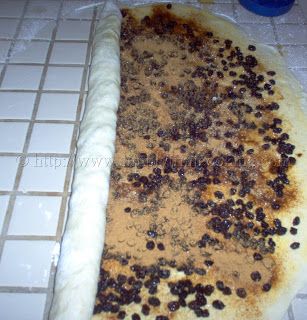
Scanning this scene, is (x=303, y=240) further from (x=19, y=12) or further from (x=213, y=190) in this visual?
(x=19, y=12)

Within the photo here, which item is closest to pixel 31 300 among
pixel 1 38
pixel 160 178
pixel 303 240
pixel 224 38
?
pixel 160 178

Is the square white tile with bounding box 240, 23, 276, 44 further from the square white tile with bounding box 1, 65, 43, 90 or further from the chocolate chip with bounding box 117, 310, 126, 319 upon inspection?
the chocolate chip with bounding box 117, 310, 126, 319

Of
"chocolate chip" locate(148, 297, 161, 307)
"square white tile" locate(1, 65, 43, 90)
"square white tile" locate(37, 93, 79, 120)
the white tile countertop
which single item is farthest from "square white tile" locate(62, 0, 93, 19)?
"chocolate chip" locate(148, 297, 161, 307)

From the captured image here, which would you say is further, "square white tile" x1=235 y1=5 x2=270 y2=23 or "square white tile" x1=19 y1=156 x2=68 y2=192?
"square white tile" x1=235 y1=5 x2=270 y2=23

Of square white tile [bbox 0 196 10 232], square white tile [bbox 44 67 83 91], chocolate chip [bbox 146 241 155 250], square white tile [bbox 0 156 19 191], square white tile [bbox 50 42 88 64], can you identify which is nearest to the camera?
chocolate chip [bbox 146 241 155 250]

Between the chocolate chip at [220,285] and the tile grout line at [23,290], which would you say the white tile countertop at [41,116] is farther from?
the chocolate chip at [220,285]

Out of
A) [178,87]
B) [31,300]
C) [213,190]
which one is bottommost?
[31,300]

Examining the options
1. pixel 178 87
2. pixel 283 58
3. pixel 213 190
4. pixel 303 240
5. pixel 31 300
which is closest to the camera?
pixel 31 300

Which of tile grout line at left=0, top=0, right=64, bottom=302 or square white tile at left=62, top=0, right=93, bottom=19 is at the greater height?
square white tile at left=62, top=0, right=93, bottom=19
